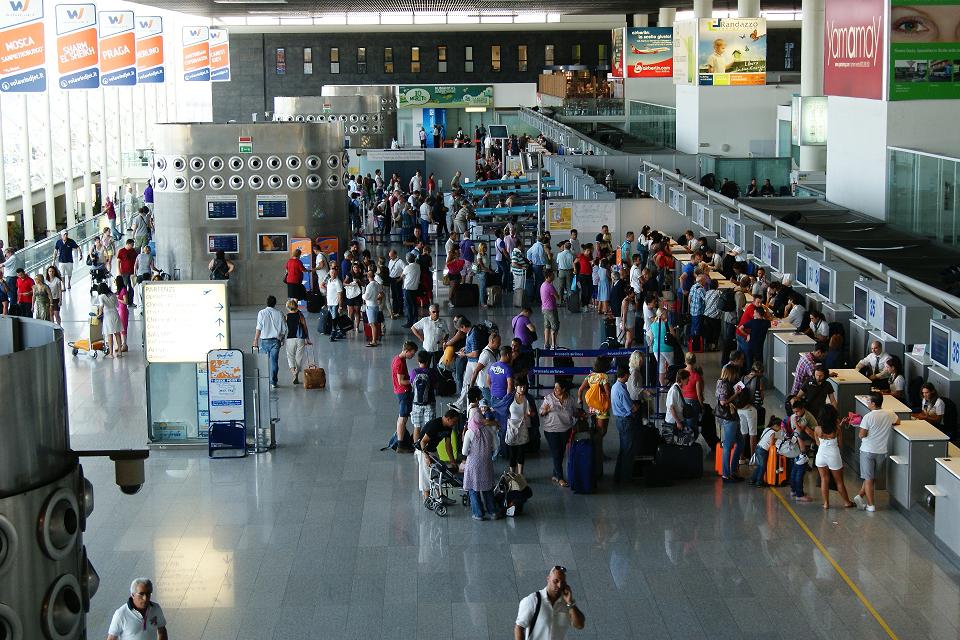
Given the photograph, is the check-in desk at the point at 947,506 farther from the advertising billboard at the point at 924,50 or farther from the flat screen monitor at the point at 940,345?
the advertising billboard at the point at 924,50

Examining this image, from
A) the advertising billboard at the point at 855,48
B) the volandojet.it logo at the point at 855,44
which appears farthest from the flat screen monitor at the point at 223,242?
the volandojet.it logo at the point at 855,44

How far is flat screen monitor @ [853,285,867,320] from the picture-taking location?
13.4 m

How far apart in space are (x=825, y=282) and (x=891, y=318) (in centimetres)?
200

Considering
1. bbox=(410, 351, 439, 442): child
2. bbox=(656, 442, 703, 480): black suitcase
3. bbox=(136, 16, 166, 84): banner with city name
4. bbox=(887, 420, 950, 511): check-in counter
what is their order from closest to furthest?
bbox=(887, 420, 950, 511): check-in counter, bbox=(656, 442, 703, 480): black suitcase, bbox=(410, 351, 439, 442): child, bbox=(136, 16, 166, 84): banner with city name

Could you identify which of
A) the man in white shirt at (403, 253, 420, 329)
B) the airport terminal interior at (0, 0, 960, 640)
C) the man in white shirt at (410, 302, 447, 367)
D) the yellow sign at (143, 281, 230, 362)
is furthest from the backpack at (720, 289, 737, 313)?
the yellow sign at (143, 281, 230, 362)

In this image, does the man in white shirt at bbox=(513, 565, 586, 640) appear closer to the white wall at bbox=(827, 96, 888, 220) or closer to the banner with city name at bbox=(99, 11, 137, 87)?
the white wall at bbox=(827, 96, 888, 220)

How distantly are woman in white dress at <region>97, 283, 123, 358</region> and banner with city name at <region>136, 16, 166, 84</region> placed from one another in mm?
18419

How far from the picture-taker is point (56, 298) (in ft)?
71.2

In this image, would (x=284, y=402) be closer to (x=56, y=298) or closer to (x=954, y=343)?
(x=56, y=298)

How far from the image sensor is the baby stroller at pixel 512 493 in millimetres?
12219

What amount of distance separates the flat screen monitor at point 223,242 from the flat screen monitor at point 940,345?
1633cm

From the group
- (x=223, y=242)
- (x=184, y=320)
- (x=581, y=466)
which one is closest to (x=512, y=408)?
(x=581, y=466)

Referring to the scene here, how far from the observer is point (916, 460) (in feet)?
38.9

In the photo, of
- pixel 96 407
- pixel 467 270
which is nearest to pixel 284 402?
pixel 96 407
